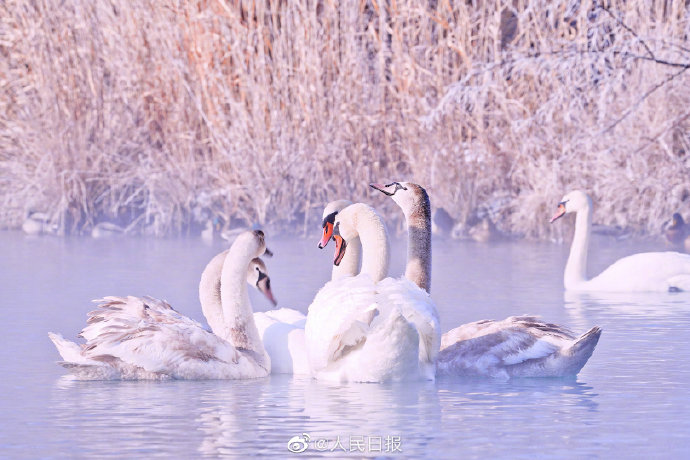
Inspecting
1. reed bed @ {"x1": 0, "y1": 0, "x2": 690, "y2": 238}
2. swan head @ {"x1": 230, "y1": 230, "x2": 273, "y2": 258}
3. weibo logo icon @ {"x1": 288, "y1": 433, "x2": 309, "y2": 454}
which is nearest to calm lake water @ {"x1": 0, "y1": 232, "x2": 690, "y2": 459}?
weibo logo icon @ {"x1": 288, "y1": 433, "x2": 309, "y2": 454}

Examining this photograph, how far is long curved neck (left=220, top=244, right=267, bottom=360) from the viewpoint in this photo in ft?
22.3

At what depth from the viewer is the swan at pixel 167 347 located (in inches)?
251

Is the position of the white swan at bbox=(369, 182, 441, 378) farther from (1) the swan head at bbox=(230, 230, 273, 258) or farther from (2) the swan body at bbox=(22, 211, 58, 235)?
(2) the swan body at bbox=(22, 211, 58, 235)

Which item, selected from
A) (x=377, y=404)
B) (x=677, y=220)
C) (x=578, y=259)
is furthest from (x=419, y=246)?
(x=677, y=220)

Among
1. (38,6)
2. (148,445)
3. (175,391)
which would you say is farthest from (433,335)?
(38,6)

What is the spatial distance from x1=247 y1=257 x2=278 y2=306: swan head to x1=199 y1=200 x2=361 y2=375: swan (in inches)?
1.9

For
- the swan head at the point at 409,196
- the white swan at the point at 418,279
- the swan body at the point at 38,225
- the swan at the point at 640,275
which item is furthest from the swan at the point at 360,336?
the swan body at the point at 38,225

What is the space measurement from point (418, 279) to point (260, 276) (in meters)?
0.81

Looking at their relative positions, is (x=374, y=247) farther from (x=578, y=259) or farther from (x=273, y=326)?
(x=578, y=259)

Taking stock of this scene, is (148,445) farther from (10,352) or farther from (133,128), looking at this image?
(133,128)

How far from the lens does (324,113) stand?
14188mm

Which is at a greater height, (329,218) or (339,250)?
(329,218)

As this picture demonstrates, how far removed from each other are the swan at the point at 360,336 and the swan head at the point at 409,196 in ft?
2.50

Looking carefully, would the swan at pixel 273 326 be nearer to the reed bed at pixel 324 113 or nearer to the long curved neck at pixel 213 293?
the long curved neck at pixel 213 293
